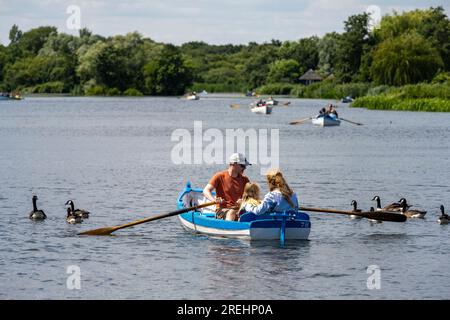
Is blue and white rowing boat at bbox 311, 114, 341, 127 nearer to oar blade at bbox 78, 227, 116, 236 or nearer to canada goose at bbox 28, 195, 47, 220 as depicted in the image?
canada goose at bbox 28, 195, 47, 220

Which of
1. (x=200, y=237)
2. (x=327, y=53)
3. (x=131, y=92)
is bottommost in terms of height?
(x=200, y=237)

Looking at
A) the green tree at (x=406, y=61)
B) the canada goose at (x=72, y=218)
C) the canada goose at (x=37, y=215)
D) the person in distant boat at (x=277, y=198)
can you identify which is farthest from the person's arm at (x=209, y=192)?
the green tree at (x=406, y=61)

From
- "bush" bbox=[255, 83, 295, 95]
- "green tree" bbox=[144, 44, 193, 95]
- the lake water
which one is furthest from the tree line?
the lake water

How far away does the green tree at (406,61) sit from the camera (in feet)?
374

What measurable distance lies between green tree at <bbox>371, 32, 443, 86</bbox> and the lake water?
60.8m

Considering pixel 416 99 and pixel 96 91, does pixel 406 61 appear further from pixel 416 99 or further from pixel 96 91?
pixel 96 91

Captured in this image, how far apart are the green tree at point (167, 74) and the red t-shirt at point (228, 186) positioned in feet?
517

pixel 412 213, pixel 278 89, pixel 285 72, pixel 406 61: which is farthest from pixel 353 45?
pixel 412 213

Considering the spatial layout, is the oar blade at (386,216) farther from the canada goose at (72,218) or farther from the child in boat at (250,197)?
the canada goose at (72,218)

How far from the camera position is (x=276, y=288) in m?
18.7

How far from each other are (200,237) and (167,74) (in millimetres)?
158616

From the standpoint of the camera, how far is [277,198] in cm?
2203
